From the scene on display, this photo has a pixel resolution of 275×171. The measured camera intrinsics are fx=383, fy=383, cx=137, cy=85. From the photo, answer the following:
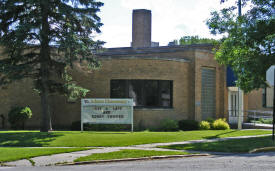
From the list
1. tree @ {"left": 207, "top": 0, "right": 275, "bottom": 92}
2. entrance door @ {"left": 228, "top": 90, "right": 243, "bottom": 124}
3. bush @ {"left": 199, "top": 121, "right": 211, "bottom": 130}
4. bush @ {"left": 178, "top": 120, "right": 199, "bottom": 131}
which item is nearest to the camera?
tree @ {"left": 207, "top": 0, "right": 275, "bottom": 92}

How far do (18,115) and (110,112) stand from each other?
252 inches

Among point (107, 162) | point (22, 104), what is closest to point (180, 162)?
point (107, 162)

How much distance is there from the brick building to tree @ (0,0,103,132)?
3.91 meters

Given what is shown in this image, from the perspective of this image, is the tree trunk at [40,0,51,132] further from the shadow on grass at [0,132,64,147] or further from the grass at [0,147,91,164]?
the grass at [0,147,91,164]

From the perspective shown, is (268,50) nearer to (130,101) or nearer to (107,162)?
(130,101)

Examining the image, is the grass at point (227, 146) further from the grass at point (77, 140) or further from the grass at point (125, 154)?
the grass at point (77, 140)

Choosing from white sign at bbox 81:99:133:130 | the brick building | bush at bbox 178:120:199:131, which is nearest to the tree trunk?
white sign at bbox 81:99:133:130

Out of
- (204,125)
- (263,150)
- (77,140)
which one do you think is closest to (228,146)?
(263,150)

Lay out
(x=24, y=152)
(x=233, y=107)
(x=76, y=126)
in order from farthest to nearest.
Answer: (x=233, y=107) < (x=76, y=126) < (x=24, y=152)

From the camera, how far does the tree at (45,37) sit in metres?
19.2

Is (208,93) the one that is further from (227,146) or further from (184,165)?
(184,165)

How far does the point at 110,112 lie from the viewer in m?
21.3

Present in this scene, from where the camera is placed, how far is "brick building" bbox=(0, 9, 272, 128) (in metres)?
24.8

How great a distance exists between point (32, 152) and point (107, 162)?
124 inches
